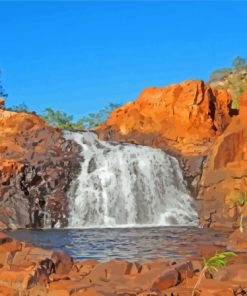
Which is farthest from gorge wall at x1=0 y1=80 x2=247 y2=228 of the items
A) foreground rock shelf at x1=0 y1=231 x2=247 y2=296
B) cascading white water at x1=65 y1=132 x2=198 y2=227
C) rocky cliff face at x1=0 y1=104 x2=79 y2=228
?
foreground rock shelf at x1=0 y1=231 x2=247 y2=296

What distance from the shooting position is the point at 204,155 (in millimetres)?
34156

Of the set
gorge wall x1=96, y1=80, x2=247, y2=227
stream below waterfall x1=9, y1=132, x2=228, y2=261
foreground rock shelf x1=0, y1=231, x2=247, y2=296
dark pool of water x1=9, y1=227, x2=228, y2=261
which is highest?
gorge wall x1=96, y1=80, x2=247, y2=227

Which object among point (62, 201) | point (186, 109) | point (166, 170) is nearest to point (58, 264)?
point (62, 201)

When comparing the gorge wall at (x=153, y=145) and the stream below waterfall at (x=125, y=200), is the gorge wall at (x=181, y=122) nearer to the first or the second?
the gorge wall at (x=153, y=145)

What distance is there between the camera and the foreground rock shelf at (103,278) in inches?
370

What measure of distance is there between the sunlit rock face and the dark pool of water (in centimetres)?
1237

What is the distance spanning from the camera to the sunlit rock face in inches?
1492

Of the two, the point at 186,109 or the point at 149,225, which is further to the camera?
the point at 186,109

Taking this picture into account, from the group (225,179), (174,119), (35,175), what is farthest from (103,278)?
(174,119)

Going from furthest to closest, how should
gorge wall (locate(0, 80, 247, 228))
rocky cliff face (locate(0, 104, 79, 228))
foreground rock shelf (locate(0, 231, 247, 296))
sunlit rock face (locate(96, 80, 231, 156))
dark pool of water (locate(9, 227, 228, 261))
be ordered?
sunlit rock face (locate(96, 80, 231, 156)), rocky cliff face (locate(0, 104, 79, 228)), gorge wall (locate(0, 80, 247, 228)), dark pool of water (locate(9, 227, 228, 261)), foreground rock shelf (locate(0, 231, 247, 296))

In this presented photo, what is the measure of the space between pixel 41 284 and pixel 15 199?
20.2 m

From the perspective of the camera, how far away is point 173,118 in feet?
129

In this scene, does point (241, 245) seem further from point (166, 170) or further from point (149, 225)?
point (166, 170)

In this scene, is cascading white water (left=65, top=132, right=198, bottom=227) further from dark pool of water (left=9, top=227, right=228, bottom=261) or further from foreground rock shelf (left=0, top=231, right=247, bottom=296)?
foreground rock shelf (left=0, top=231, right=247, bottom=296)
